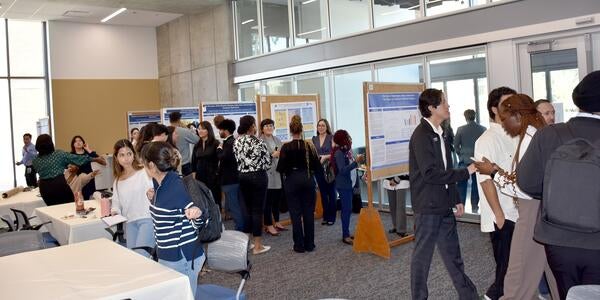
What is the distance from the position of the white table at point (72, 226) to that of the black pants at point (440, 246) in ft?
8.46

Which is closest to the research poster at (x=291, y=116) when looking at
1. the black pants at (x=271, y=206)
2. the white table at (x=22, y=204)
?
the black pants at (x=271, y=206)

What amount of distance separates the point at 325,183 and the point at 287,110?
4.72 feet

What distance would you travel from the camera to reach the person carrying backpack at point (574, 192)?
6.12 ft

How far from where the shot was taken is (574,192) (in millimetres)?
1889

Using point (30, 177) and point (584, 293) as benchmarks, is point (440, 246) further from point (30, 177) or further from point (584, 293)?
point (30, 177)

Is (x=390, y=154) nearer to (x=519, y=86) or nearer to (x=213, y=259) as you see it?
(x=519, y=86)

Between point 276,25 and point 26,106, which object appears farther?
point 26,106

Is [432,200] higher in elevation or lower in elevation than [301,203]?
higher

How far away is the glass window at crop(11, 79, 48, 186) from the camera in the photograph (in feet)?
38.7

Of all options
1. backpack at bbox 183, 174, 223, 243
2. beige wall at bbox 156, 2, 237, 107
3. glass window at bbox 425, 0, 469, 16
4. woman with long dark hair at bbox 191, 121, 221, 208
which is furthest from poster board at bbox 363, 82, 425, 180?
beige wall at bbox 156, 2, 237, 107

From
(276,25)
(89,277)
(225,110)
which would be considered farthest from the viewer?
(276,25)

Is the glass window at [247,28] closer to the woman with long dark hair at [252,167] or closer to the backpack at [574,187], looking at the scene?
the woman with long dark hair at [252,167]

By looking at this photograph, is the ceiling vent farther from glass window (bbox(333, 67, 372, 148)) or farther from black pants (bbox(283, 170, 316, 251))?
black pants (bbox(283, 170, 316, 251))

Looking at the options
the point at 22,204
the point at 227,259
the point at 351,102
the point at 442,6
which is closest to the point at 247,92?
the point at 351,102
